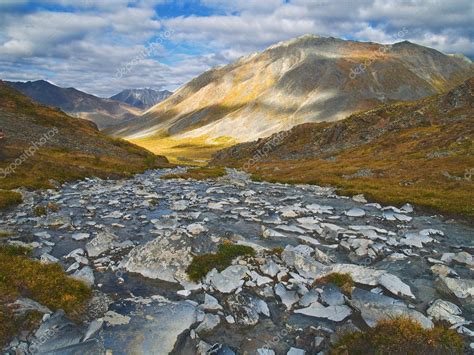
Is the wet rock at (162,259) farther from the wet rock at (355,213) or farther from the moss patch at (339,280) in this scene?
the wet rock at (355,213)

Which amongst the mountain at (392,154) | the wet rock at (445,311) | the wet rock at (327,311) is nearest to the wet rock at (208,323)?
the wet rock at (327,311)

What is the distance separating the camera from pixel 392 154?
4953 centimetres

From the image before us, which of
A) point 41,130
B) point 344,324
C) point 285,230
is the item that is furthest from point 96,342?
→ point 41,130

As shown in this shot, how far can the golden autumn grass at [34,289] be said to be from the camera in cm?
702

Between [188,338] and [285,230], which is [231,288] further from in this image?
[285,230]

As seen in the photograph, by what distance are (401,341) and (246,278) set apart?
4325mm

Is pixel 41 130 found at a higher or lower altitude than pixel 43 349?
higher

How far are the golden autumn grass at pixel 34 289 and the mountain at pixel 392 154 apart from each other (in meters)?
18.5

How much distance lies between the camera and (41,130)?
58.2 metres

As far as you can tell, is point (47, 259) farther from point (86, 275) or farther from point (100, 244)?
point (86, 275)

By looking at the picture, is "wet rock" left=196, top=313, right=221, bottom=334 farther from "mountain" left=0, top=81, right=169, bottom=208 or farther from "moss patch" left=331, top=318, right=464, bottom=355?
"mountain" left=0, top=81, right=169, bottom=208

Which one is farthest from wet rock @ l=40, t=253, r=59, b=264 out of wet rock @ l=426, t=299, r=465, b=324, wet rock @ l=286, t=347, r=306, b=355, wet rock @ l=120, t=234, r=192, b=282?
wet rock @ l=426, t=299, r=465, b=324

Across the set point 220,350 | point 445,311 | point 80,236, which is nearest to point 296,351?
point 220,350

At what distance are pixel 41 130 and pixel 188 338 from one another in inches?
2413
